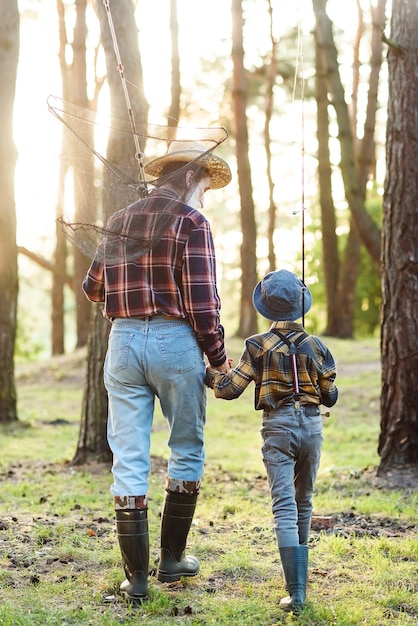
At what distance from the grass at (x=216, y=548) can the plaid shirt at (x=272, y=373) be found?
99cm

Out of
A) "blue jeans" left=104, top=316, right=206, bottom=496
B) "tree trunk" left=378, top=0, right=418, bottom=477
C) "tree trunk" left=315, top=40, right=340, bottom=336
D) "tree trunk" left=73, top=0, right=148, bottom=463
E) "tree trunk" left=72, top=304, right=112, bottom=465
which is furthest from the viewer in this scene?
"tree trunk" left=315, top=40, right=340, bottom=336

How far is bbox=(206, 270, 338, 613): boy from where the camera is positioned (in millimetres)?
3998

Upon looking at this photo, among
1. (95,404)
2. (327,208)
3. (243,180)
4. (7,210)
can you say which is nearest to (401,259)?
(95,404)

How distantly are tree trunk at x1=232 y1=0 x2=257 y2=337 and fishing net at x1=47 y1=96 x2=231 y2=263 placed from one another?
1365 centimetres

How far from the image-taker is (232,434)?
10438mm

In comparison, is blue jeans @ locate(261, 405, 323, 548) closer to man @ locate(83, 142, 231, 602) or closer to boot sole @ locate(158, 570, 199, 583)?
man @ locate(83, 142, 231, 602)

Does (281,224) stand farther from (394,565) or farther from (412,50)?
(394,565)

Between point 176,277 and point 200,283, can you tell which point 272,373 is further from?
point 176,277

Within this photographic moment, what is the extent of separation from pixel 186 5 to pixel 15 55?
1150cm

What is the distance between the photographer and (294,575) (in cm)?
396

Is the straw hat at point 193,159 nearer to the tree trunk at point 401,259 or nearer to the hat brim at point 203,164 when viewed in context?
the hat brim at point 203,164

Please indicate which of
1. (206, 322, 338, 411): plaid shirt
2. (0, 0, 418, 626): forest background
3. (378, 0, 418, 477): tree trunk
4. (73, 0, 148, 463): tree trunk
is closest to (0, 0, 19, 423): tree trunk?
(0, 0, 418, 626): forest background

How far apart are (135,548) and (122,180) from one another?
6.26 feet

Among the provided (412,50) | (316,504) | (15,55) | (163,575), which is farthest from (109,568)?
(15,55)
